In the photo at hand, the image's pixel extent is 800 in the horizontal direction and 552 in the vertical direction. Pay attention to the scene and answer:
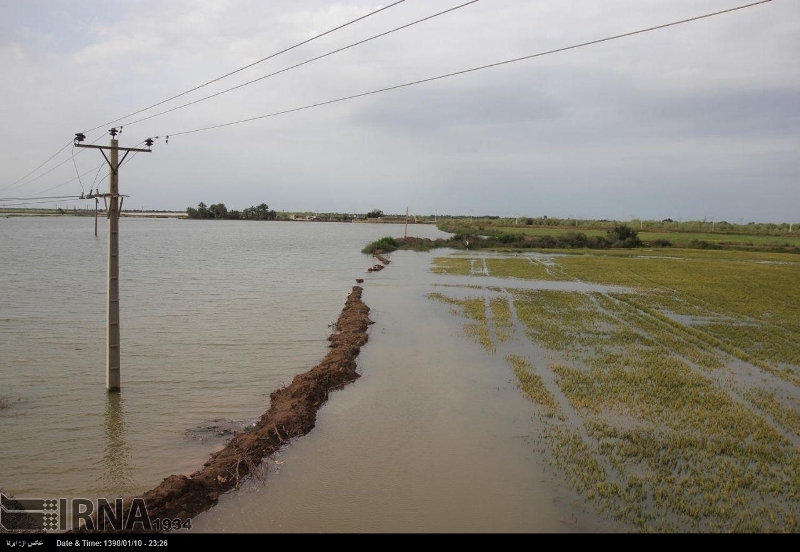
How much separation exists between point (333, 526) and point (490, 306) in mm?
14291

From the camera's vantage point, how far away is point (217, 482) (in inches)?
219

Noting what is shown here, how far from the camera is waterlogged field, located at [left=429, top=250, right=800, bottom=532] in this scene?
539 centimetres

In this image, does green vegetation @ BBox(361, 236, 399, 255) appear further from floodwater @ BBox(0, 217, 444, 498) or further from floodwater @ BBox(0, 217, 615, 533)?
floodwater @ BBox(0, 217, 615, 533)

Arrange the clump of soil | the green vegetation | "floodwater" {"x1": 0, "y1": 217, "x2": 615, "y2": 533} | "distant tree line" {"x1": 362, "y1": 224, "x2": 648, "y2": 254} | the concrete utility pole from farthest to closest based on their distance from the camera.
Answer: "distant tree line" {"x1": 362, "y1": 224, "x2": 648, "y2": 254}
the green vegetation
the concrete utility pole
"floodwater" {"x1": 0, "y1": 217, "x2": 615, "y2": 533}
the clump of soil

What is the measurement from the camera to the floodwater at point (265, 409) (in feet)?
17.4

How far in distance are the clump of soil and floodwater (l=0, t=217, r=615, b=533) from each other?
0.17 m

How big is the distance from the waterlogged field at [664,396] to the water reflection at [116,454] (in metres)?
5.06

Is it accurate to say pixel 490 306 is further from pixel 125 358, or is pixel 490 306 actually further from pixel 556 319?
pixel 125 358

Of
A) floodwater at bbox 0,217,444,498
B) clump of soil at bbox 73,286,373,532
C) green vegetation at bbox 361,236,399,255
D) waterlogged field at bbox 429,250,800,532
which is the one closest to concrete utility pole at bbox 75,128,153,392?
floodwater at bbox 0,217,444,498

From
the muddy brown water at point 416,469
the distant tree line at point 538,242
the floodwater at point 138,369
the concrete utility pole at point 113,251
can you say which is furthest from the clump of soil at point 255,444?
the distant tree line at point 538,242

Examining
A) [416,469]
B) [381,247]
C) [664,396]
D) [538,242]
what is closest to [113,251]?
[416,469]

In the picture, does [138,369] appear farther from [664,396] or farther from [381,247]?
[381,247]

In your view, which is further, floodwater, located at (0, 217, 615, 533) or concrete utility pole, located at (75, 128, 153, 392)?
concrete utility pole, located at (75, 128, 153, 392)
